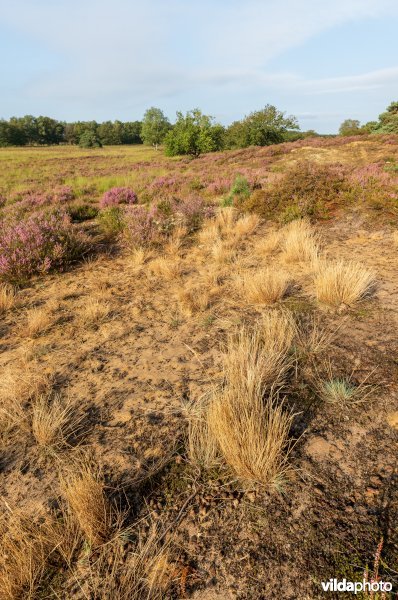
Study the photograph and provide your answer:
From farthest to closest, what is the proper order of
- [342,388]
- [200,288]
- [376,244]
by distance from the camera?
[376,244], [200,288], [342,388]

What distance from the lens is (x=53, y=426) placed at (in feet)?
7.57

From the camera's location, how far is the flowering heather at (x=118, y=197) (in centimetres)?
1059

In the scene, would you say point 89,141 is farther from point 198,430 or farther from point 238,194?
point 198,430

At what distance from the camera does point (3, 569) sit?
151cm

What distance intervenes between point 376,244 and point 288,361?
4.37 metres

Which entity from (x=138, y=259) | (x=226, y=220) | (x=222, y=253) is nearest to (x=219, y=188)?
(x=226, y=220)

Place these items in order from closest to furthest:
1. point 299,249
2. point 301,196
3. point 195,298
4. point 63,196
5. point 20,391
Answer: point 20,391, point 195,298, point 299,249, point 301,196, point 63,196

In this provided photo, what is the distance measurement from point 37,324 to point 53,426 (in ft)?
A: 6.10

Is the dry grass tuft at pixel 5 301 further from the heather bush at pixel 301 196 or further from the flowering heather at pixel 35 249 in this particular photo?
the heather bush at pixel 301 196

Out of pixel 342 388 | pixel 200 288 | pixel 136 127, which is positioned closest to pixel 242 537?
pixel 342 388

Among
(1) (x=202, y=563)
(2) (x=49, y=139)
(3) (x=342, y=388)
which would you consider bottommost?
(1) (x=202, y=563)

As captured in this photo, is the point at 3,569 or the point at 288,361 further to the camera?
the point at 288,361

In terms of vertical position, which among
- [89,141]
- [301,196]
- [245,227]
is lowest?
[245,227]

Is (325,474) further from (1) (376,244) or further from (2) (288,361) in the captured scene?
(1) (376,244)
